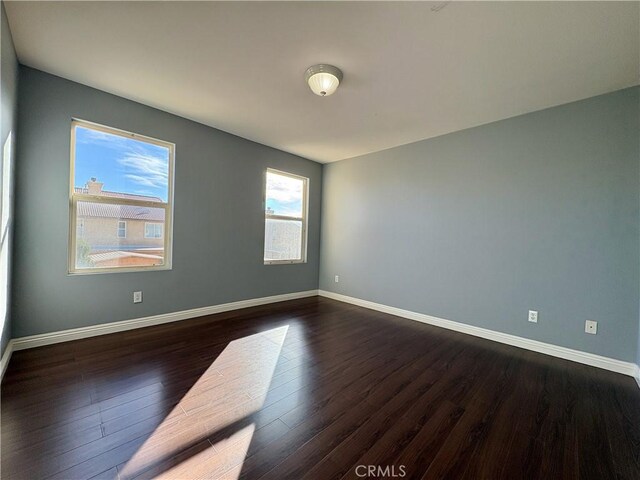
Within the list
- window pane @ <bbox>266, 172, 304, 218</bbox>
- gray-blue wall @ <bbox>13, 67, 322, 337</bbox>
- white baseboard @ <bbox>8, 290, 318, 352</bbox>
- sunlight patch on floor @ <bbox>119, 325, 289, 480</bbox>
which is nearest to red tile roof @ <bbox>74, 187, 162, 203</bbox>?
gray-blue wall @ <bbox>13, 67, 322, 337</bbox>

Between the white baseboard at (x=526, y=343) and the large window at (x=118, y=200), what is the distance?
3307 mm

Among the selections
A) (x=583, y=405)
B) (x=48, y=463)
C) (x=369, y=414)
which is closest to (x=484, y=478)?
(x=369, y=414)

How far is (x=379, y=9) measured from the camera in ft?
5.19

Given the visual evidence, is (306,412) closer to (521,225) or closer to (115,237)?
(115,237)

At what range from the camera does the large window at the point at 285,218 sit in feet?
14.1

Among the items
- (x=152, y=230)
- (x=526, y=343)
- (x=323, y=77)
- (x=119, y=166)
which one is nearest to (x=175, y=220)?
(x=152, y=230)

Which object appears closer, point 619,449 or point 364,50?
point 619,449

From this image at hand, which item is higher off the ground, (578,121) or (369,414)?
(578,121)

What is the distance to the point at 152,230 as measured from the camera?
3.09 meters

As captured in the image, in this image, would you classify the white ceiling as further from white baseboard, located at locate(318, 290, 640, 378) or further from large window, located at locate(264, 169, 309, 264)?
white baseboard, located at locate(318, 290, 640, 378)

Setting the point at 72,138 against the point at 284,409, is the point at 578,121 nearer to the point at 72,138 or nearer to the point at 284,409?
the point at 284,409

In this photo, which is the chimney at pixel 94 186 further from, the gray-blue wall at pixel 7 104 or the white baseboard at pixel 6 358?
the white baseboard at pixel 6 358

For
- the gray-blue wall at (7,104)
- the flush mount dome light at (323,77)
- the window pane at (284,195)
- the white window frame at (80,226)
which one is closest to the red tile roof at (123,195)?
the white window frame at (80,226)

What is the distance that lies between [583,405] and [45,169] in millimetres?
4842
